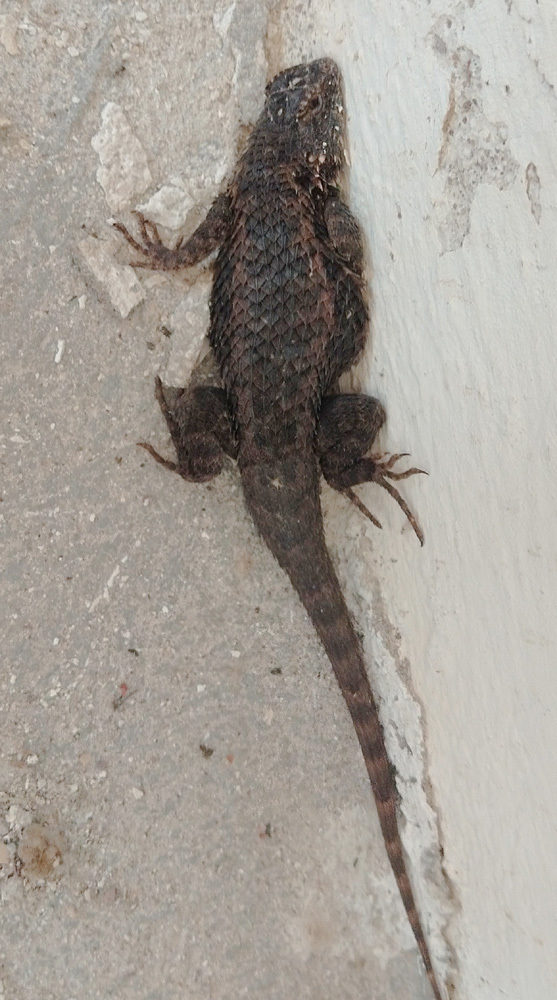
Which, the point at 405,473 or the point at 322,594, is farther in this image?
the point at 322,594

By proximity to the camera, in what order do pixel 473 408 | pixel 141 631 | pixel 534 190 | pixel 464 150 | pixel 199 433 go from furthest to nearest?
pixel 141 631 < pixel 199 433 < pixel 473 408 < pixel 464 150 < pixel 534 190

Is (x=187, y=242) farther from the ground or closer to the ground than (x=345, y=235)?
farther from the ground

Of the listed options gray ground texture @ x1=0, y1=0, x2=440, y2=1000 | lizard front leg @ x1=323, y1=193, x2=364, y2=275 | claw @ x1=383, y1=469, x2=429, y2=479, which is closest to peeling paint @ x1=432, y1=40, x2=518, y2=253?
lizard front leg @ x1=323, y1=193, x2=364, y2=275

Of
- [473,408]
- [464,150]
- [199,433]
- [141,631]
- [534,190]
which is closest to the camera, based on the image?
[534,190]

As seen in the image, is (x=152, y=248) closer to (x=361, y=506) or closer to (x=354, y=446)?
(x=354, y=446)

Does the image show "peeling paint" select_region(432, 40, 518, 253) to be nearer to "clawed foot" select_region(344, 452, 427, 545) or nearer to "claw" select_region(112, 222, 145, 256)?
"clawed foot" select_region(344, 452, 427, 545)

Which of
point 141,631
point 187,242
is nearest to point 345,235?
point 187,242

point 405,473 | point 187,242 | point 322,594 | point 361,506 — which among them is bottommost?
point 322,594
